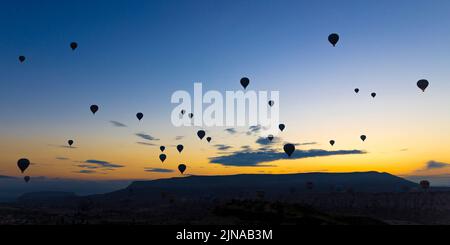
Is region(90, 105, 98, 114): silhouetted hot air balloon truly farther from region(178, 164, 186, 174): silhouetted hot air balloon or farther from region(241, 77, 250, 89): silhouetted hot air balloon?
region(241, 77, 250, 89): silhouetted hot air balloon

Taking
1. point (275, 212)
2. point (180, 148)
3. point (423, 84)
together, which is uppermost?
point (423, 84)

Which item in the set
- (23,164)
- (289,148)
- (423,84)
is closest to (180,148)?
(289,148)

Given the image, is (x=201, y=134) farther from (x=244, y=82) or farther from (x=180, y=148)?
(x=244, y=82)

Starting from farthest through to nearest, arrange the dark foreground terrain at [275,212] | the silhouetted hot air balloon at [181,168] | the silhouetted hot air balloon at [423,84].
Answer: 1. the silhouetted hot air balloon at [181,168]
2. the silhouetted hot air balloon at [423,84]
3. the dark foreground terrain at [275,212]

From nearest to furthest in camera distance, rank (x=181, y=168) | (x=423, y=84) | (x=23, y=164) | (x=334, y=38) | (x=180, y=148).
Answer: (x=334, y=38) → (x=423, y=84) → (x=23, y=164) → (x=180, y=148) → (x=181, y=168)

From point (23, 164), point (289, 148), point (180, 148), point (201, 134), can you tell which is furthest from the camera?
point (180, 148)

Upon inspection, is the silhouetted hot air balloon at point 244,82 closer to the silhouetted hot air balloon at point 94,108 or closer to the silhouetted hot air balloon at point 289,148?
the silhouetted hot air balloon at point 289,148

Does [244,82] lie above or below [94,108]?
above

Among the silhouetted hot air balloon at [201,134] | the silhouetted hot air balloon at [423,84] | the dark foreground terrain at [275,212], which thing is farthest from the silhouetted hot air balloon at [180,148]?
the silhouetted hot air balloon at [423,84]

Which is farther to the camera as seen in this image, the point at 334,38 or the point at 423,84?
the point at 423,84

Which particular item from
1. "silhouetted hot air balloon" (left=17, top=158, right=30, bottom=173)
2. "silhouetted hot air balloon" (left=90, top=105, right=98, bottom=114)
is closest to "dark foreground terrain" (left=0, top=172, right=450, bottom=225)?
"silhouetted hot air balloon" (left=17, top=158, right=30, bottom=173)

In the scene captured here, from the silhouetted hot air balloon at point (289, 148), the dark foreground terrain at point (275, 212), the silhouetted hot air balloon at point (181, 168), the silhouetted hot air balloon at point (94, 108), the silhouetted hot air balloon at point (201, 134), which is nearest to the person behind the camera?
the dark foreground terrain at point (275, 212)
